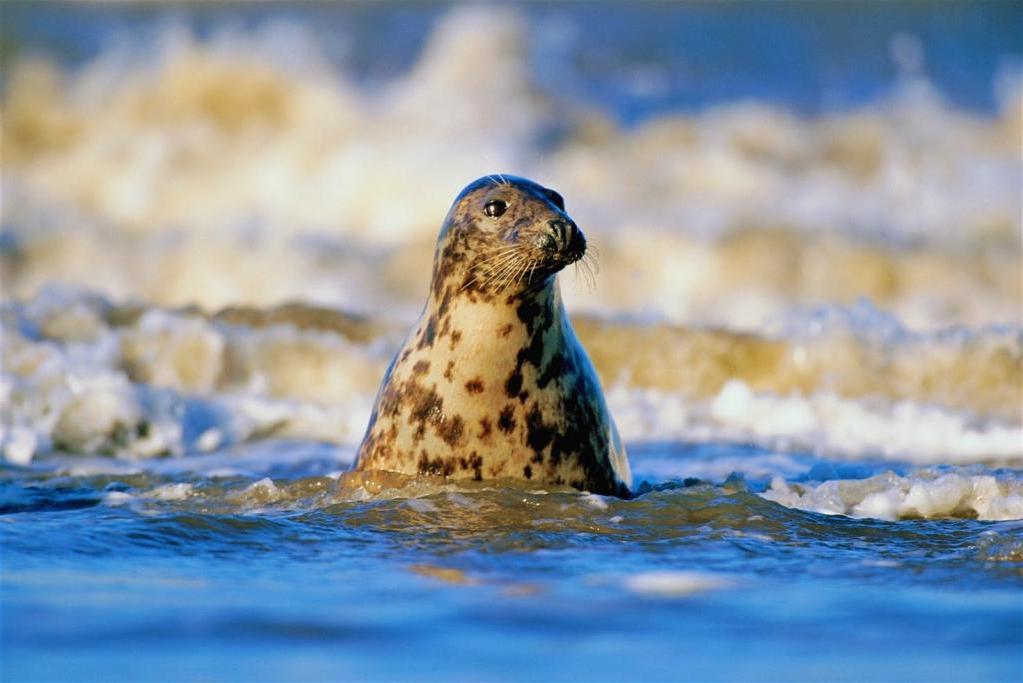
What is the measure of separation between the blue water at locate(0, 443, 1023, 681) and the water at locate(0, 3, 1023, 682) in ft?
0.05

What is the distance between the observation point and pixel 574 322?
1019cm

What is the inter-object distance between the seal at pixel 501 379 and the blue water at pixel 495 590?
0.58 ft

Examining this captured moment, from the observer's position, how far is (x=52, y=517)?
5.09 m

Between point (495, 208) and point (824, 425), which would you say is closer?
point (495, 208)

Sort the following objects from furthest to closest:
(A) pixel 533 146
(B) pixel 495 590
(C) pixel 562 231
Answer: (A) pixel 533 146 < (C) pixel 562 231 < (B) pixel 495 590

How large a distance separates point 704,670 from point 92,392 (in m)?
5.49

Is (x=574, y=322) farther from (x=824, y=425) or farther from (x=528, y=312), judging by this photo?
(x=528, y=312)

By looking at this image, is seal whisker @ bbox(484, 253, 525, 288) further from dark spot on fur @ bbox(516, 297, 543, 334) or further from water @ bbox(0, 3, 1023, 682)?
water @ bbox(0, 3, 1023, 682)

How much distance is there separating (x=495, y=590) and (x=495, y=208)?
187 cm

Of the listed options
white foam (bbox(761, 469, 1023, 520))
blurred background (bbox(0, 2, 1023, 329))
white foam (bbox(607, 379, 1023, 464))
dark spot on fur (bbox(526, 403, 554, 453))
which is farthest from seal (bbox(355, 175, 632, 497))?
blurred background (bbox(0, 2, 1023, 329))

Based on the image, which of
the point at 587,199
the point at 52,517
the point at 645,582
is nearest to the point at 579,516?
the point at 645,582

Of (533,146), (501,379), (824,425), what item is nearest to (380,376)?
(824,425)

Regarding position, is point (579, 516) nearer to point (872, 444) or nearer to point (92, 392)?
point (872, 444)

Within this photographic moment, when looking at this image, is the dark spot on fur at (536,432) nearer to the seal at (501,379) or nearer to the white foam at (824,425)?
the seal at (501,379)
